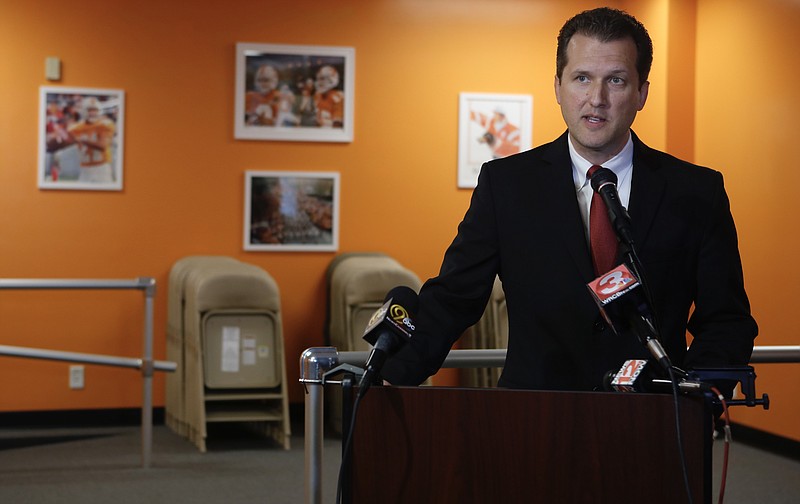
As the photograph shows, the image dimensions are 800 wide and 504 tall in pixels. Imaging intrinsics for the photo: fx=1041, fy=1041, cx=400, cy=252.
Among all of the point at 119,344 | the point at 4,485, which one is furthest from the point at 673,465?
the point at 119,344

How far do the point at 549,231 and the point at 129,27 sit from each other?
5.48 meters

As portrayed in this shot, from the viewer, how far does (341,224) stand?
7070 mm

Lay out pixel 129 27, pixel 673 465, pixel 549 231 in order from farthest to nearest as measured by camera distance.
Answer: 1. pixel 129 27
2. pixel 549 231
3. pixel 673 465

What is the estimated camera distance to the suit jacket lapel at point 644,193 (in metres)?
1.89

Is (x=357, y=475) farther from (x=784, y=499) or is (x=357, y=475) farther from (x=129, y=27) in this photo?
(x=129, y=27)

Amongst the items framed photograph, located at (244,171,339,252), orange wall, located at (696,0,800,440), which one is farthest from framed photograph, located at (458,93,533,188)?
orange wall, located at (696,0,800,440)

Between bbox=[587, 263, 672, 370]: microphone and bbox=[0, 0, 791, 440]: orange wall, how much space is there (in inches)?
211

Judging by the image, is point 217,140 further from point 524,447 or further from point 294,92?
point 524,447

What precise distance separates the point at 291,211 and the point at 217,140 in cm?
68

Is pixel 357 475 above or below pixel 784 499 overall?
above

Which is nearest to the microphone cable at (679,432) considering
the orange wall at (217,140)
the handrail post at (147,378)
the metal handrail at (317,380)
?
the metal handrail at (317,380)

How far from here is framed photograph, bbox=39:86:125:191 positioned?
6734mm

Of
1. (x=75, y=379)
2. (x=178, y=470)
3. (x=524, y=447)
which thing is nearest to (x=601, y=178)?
(x=524, y=447)

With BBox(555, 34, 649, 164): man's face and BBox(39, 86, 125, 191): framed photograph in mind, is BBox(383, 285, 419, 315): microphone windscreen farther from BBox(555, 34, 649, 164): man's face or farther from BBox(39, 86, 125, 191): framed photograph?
BBox(39, 86, 125, 191): framed photograph
